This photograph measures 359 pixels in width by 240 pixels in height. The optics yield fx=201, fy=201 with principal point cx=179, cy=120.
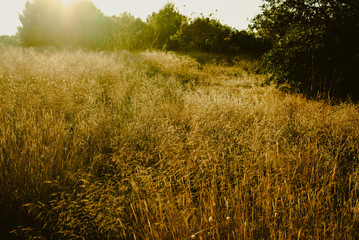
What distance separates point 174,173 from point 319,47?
5.30 m

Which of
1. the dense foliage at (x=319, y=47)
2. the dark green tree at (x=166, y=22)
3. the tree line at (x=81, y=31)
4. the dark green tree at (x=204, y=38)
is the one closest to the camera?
the dense foliage at (x=319, y=47)

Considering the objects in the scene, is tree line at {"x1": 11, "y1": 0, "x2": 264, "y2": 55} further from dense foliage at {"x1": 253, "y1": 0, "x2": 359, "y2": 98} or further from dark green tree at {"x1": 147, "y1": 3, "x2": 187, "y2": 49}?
dense foliage at {"x1": 253, "y1": 0, "x2": 359, "y2": 98}

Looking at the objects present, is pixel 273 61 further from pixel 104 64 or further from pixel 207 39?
pixel 207 39

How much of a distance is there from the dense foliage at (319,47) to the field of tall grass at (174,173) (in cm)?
152

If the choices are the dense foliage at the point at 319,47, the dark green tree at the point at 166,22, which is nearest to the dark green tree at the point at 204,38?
the dark green tree at the point at 166,22

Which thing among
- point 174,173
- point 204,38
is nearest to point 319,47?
point 174,173

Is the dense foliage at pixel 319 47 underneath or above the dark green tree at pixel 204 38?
underneath

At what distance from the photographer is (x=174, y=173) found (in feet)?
5.54

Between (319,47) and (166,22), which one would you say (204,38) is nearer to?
(166,22)

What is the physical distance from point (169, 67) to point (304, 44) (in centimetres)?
→ 533

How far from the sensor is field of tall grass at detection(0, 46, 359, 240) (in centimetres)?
129

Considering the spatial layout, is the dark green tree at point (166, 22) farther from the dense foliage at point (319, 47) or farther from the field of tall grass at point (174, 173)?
the field of tall grass at point (174, 173)

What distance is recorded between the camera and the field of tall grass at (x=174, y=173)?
1285 mm

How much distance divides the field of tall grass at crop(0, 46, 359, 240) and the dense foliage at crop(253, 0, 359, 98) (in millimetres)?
Result: 1523
